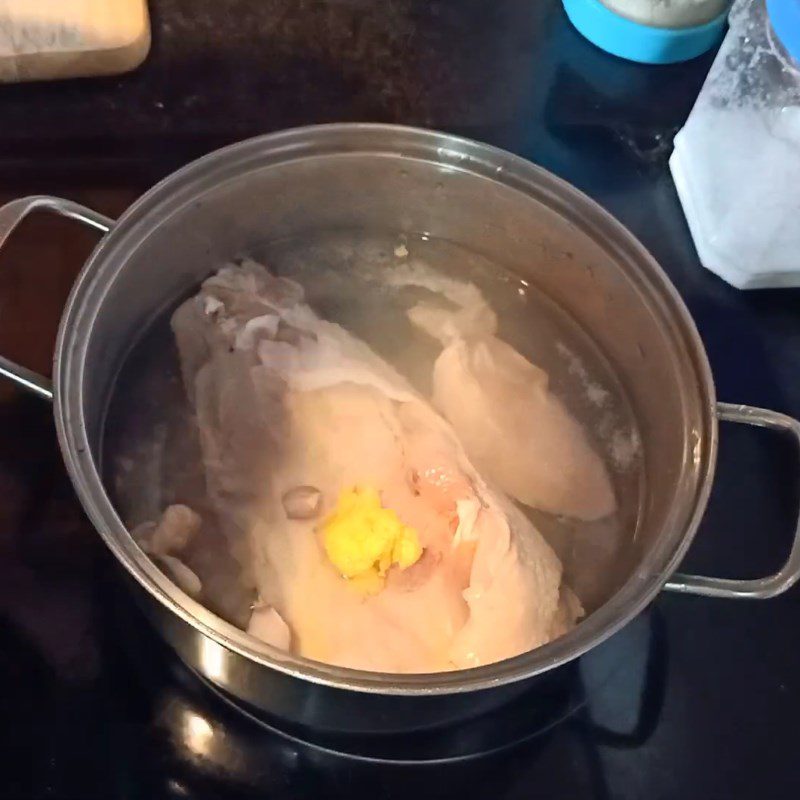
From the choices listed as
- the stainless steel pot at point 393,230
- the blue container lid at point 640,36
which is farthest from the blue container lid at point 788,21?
the blue container lid at point 640,36

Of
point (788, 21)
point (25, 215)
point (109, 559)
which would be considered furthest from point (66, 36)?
point (788, 21)

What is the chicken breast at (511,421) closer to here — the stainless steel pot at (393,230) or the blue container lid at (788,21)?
the stainless steel pot at (393,230)

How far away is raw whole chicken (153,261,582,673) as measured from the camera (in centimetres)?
72

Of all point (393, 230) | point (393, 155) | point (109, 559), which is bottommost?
point (109, 559)

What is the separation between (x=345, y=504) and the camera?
2.52 ft

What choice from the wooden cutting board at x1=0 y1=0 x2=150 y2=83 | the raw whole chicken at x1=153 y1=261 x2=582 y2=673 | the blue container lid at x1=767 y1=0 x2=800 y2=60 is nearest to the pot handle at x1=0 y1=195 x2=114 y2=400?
the raw whole chicken at x1=153 y1=261 x2=582 y2=673

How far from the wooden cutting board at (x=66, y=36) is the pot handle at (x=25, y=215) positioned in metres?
0.30

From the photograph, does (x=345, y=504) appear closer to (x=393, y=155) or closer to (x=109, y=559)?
(x=109, y=559)

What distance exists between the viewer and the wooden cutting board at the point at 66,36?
0.94m

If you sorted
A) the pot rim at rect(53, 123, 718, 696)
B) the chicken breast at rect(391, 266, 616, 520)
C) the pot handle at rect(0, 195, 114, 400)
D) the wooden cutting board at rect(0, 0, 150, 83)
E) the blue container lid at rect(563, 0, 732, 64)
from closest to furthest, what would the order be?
the pot rim at rect(53, 123, 718, 696), the pot handle at rect(0, 195, 114, 400), the chicken breast at rect(391, 266, 616, 520), the wooden cutting board at rect(0, 0, 150, 83), the blue container lid at rect(563, 0, 732, 64)

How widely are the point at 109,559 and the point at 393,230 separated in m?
0.40

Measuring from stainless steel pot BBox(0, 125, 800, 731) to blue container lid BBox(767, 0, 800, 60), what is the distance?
180 millimetres

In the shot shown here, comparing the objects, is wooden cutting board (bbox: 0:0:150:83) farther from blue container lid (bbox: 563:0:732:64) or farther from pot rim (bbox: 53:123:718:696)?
blue container lid (bbox: 563:0:732:64)

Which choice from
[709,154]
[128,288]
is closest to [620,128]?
[709,154]
